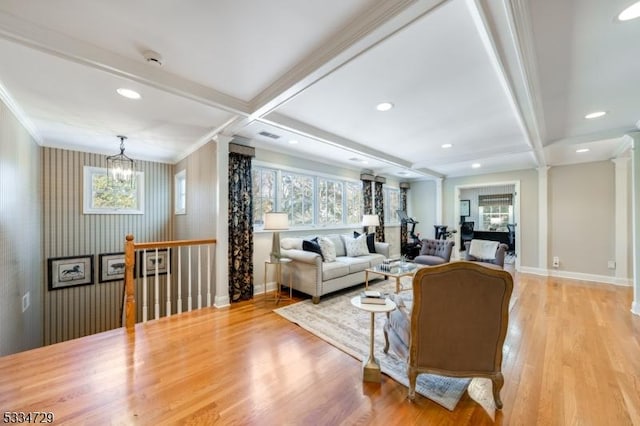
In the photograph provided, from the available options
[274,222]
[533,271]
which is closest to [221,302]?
[274,222]

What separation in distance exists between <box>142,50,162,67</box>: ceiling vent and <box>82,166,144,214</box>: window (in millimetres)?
3542

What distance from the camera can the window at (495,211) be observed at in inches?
389

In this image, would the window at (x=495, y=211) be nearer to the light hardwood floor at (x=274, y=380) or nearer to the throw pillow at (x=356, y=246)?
the throw pillow at (x=356, y=246)

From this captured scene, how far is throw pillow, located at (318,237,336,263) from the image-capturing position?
4.29 m

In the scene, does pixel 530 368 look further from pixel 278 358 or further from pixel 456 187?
pixel 456 187

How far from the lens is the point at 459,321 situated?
1738mm

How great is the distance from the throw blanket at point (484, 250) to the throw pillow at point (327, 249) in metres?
2.91

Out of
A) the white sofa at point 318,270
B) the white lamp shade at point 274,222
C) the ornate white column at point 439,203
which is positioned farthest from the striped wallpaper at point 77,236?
the ornate white column at point 439,203

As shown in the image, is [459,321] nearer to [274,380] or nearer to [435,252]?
[274,380]

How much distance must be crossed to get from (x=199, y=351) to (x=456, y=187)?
738cm

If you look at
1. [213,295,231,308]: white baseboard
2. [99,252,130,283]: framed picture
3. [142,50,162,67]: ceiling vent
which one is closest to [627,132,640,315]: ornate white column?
[213,295,231,308]: white baseboard

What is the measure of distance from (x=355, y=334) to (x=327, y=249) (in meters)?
1.72

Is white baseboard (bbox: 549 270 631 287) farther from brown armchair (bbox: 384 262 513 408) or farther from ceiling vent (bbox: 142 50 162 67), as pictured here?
ceiling vent (bbox: 142 50 162 67)

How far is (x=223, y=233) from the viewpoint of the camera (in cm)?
365
